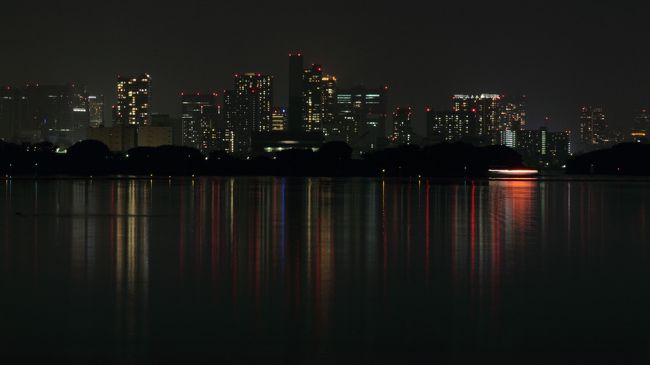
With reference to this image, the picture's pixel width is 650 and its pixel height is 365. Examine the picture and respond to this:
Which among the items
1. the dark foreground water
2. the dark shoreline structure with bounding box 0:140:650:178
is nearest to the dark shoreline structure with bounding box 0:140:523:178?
the dark shoreline structure with bounding box 0:140:650:178

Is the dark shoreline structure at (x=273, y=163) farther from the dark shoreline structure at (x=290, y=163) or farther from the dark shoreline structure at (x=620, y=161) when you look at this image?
the dark shoreline structure at (x=620, y=161)

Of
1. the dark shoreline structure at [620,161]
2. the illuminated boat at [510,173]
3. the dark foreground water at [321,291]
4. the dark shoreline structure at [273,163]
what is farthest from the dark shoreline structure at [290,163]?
the dark foreground water at [321,291]

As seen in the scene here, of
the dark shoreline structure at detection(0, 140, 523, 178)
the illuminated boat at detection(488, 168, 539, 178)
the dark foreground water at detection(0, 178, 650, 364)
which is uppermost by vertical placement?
the dark shoreline structure at detection(0, 140, 523, 178)

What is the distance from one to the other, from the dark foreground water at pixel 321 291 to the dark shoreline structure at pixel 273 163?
104696 millimetres

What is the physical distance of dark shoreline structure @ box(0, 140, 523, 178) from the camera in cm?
13650

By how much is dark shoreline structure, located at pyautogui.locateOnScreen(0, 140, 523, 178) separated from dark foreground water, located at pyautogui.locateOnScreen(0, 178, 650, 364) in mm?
104696

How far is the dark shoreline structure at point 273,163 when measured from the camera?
448 feet

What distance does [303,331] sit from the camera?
45.8 ft

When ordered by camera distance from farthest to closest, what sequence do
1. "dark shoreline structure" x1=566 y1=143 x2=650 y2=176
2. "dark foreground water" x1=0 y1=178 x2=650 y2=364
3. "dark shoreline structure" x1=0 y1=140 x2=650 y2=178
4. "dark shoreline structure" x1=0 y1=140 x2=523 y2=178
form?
"dark shoreline structure" x1=566 y1=143 x2=650 y2=176, "dark shoreline structure" x1=0 y1=140 x2=650 y2=178, "dark shoreline structure" x1=0 y1=140 x2=523 y2=178, "dark foreground water" x1=0 y1=178 x2=650 y2=364

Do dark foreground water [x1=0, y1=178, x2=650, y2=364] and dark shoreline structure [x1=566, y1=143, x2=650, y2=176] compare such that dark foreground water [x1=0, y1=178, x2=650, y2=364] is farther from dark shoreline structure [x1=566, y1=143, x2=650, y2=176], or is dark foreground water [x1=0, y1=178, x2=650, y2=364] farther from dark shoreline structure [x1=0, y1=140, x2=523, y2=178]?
dark shoreline structure [x1=566, y1=143, x2=650, y2=176]

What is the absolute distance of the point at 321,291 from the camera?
17.6 metres

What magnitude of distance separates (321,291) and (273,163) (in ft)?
413

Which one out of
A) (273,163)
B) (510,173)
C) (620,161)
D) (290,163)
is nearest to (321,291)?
(273,163)

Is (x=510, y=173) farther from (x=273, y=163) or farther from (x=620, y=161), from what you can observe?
(x=273, y=163)
